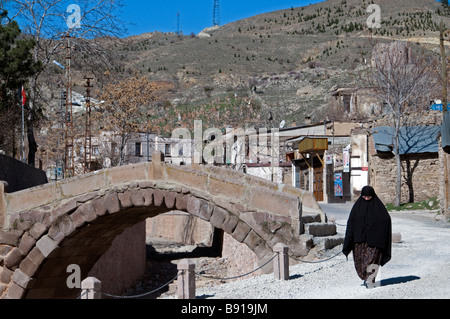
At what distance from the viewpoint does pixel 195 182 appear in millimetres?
13773

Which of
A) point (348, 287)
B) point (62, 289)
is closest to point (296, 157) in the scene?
point (62, 289)

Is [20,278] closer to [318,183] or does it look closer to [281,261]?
[281,261]

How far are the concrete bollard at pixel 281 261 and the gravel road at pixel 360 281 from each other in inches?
4.8

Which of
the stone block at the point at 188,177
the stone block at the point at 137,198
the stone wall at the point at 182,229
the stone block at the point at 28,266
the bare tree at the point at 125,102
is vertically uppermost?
the bare tree at the point at 125,102

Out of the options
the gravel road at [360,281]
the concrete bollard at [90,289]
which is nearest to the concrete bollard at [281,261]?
the gravel road at [360,281]

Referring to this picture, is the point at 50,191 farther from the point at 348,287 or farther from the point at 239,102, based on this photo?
the point at 239,102

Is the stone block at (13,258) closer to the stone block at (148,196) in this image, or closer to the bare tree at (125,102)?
the stone block at (148,196)

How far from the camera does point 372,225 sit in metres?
→ 8.47

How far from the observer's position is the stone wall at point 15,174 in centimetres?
1549

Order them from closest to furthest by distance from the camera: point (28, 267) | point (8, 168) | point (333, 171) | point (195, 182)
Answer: point (195, 182)
point (28, 267)
point (8, 168)
point (333, 171)

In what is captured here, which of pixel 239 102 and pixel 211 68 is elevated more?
pixel 211 68
